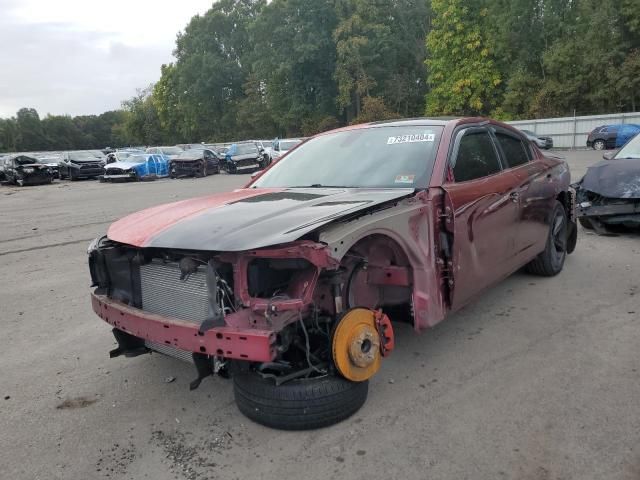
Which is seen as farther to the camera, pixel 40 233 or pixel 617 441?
pixel 40 233

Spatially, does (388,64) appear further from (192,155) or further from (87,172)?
(87,172)

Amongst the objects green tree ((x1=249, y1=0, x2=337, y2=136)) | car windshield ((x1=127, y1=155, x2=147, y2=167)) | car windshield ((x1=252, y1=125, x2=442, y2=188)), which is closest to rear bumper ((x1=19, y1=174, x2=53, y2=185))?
car windshield ((x1=127, y1=155, x2=147, y2=167))

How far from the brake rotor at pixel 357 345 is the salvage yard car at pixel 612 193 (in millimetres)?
5380

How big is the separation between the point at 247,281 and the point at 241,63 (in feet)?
220

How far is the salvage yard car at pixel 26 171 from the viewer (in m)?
25.0

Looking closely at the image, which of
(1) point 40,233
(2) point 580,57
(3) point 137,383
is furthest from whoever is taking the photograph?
(2) point 580,57

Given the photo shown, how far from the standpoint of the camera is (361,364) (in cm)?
294

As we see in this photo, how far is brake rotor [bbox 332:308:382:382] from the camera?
286cm

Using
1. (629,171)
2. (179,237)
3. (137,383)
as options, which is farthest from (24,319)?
(629,171)

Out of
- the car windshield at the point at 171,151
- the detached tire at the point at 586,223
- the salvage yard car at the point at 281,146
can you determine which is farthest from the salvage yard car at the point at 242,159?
the detached tire at the point at 586,223

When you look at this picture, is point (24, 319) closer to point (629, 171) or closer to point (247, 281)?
point (247, 281)

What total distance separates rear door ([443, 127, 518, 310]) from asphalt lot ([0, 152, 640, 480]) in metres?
0.51

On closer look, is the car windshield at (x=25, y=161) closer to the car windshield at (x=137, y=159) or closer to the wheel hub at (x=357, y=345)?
the car windshield at (x=137, y=159)

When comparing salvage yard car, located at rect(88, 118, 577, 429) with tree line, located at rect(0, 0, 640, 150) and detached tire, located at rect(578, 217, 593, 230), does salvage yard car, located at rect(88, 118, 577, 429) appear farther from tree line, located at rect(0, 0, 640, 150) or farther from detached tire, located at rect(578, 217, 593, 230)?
tree line, located at rect(0, 0, 640, 150)
